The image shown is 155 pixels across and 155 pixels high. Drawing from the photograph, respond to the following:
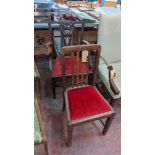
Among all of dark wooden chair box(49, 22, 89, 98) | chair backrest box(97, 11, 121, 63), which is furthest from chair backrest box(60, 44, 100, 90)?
chair backrest box(97, 11, 121, 63)

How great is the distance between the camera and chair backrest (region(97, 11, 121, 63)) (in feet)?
5.48

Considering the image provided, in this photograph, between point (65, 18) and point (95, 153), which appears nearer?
point (95, 153)

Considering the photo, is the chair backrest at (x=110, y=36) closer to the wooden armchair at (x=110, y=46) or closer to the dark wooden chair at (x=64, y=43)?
the wooden armchair at (x=110, y=46)

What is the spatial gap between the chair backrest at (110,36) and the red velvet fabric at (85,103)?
0.56m

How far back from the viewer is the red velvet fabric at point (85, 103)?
125 cm

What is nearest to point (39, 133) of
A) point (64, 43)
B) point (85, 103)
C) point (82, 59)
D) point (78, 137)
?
point (85, 103)

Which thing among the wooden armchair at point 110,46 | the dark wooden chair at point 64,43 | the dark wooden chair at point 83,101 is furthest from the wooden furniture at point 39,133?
the wooden armchair at point 110,46

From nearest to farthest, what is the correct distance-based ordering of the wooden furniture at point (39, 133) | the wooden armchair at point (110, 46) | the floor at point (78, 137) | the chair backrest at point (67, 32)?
the wooden furniture at point (39, 133) < the floor at point (78, 137) < the wooden armchair at point (110, 46) < the chair backrest at point (67, 32)

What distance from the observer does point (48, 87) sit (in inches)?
82.9

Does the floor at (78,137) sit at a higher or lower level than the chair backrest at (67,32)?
lower

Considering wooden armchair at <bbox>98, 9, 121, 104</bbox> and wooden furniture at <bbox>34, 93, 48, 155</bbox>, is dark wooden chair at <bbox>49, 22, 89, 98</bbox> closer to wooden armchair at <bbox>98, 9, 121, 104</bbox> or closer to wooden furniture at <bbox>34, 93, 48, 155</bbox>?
wooden armchair at <bbox>98, 9, 121, 104</bbox>
